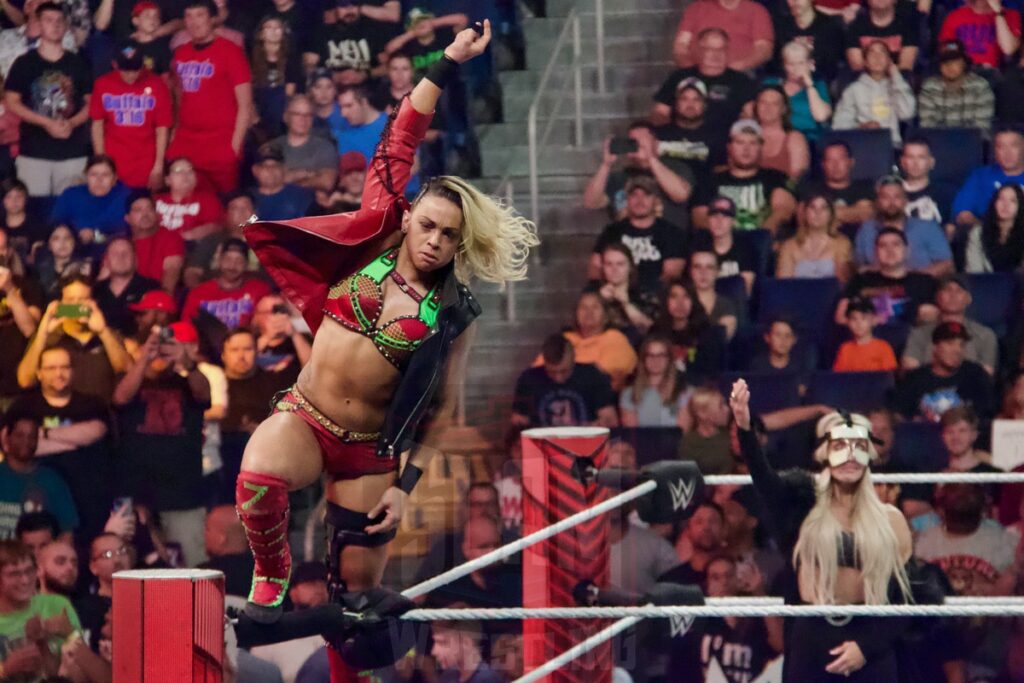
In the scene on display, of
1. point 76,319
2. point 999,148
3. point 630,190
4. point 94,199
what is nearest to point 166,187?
point 94,199

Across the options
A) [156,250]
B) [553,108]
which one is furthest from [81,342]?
[553,108]

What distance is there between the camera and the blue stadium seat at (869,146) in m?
5.50

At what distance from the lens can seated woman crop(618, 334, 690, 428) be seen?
5082mm

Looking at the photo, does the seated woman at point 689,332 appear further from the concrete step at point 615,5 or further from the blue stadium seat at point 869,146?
the concrete step at point 615,5

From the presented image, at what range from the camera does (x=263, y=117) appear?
609 centimetres

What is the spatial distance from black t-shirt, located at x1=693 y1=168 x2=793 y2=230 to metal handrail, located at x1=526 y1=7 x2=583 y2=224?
2.27ft

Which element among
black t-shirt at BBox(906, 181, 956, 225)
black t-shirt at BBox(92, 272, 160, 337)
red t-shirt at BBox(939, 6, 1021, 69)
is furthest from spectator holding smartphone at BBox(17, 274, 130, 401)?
red t-shirt at BBox(939, 6, 1021, 69)

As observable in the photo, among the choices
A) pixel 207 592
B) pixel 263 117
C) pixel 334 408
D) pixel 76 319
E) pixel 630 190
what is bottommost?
pixel 207 592

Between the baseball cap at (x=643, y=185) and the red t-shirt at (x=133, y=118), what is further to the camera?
the red t-shirt at (x=133, y=118)

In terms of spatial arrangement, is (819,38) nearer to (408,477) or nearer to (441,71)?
(441,71)

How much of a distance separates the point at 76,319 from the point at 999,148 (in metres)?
3.36

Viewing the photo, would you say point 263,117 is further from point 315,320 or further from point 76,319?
point 315,320

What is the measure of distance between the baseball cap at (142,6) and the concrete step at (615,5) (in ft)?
5.45

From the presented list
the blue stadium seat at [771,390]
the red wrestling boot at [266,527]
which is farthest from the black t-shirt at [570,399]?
the red wrestling boot at [266,527]
